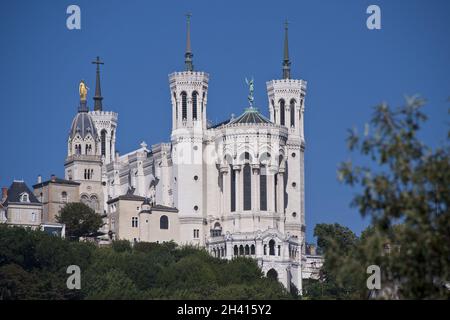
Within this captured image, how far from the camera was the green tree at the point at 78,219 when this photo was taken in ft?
524

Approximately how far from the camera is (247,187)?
527 ft

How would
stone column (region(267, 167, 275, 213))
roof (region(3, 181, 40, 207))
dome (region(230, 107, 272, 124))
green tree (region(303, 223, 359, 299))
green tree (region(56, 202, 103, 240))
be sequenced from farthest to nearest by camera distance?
dome (region(230, 107, 272, 124))
roof (region(3, 181, 40, 207))
stone column (region(267, 167, 275, 213))
green tree (region(56, 202, 103, 240))
green tree (region(303, 223, 359, 299))

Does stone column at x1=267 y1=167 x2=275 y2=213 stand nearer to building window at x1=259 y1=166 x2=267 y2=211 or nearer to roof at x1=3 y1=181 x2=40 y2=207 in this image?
building window at x1=259 y1=166 x2=267 y2=211

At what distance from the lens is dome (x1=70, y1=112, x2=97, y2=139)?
574 feet

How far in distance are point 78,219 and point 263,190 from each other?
59.2ft

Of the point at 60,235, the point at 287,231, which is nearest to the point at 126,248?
the point at 60,235

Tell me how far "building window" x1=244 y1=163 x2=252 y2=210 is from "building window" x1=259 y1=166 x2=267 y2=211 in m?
1.00

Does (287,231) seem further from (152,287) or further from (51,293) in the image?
(51,293)

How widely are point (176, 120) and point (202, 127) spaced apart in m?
2.88

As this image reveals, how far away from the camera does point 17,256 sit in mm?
145625

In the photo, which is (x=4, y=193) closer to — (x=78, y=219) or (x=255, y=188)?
(x=78, y=219)

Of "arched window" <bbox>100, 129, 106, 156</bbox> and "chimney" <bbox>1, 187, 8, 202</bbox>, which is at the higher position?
"arched window" <bbox>100, 129, 106, 156</bbox>

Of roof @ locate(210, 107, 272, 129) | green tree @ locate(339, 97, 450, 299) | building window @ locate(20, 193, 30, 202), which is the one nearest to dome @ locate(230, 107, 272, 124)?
roof @ locate(210, 107, 272, 129)

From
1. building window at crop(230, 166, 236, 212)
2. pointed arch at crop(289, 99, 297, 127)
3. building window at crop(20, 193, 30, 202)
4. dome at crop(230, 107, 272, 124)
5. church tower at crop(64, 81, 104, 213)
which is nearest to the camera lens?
building window at crop(230, 166, 236, 212)
